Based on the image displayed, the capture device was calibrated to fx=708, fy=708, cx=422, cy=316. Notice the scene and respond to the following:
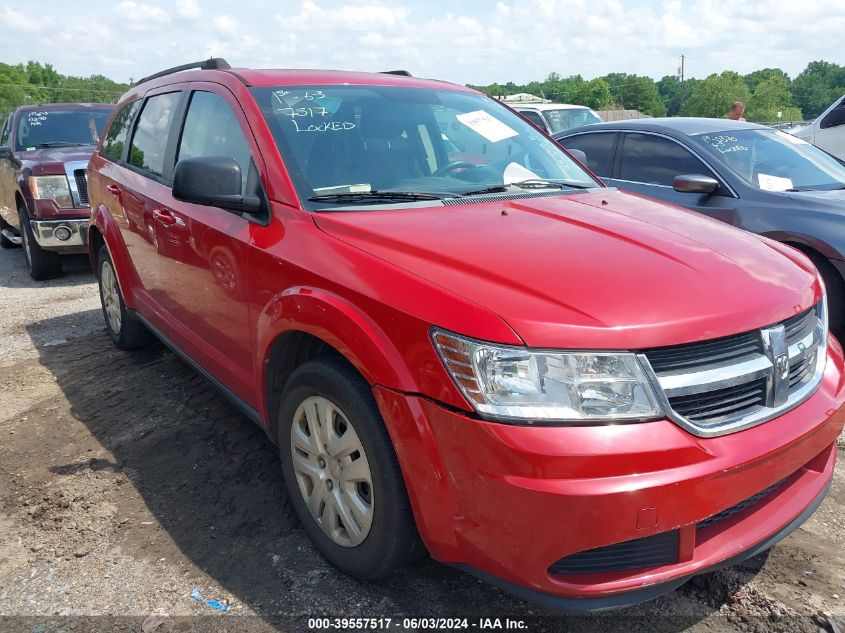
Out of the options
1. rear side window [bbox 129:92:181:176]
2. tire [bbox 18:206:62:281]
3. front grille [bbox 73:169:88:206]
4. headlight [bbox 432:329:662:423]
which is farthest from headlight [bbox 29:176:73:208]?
headlight [bbox 432:329:662:423]

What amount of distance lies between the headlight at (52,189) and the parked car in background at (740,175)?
523 cm

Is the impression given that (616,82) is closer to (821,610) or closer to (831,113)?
(831,113)

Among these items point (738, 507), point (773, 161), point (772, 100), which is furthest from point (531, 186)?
point (772, 100)

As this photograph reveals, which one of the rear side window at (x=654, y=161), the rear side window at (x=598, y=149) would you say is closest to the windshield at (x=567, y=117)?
the rear side window at (x=598, y=149)

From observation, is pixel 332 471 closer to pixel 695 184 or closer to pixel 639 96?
pixel 695 184

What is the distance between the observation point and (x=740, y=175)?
5.14 meters

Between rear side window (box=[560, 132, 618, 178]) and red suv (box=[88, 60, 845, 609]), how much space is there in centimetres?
297

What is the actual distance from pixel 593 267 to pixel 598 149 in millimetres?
4378

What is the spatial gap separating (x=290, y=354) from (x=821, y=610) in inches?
81.5

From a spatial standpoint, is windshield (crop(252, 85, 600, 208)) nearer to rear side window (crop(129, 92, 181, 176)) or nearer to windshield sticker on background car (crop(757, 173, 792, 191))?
rear side window (crop(129, 92, 181, 176))

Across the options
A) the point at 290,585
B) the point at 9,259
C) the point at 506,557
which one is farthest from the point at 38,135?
the point at 506,557

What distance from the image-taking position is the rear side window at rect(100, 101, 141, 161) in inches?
184

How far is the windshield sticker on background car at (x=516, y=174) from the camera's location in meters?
3.19

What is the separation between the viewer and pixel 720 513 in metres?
2.05
